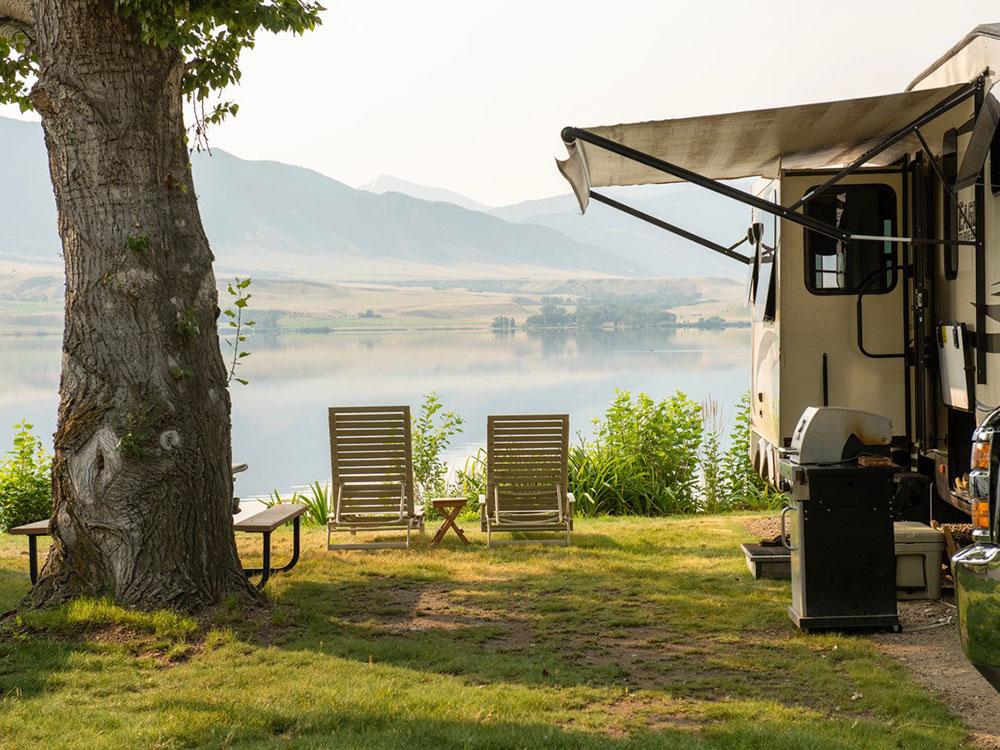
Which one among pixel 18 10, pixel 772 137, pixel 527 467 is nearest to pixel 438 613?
pixel 527 467

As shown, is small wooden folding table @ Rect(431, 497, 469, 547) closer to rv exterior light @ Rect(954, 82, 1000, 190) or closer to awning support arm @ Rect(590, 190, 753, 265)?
awning support arm @ Rect(590, 190, 753, 265)

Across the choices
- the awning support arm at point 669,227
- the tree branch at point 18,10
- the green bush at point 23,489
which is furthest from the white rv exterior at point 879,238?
the green bush at point 23,489

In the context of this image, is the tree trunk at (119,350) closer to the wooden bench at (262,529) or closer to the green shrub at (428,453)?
the wooden bench at (262,529)

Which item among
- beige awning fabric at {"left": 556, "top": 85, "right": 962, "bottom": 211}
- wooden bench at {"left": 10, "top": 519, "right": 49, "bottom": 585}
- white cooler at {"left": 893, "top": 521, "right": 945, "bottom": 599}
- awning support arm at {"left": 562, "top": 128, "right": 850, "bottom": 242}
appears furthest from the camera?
wooden bench at {"left": 10, "top": 519, "right": 49, "bottom": 585}

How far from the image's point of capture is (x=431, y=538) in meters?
8.88

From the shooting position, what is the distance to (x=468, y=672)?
4.95 m

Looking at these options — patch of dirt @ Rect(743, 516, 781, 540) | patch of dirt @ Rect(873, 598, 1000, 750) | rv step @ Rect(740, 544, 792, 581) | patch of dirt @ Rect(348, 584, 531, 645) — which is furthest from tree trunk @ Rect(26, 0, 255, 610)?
patch of dirt @ Rect(743, 516, 781, 540)

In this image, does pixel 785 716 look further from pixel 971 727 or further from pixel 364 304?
pixel 364 304

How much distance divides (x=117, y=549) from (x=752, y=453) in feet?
15.3

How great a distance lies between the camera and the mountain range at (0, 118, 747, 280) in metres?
155

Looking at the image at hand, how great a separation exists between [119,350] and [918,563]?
4.37 meters

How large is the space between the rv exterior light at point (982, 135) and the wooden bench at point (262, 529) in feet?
13.7

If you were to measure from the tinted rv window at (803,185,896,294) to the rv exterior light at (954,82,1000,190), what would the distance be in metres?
1.01

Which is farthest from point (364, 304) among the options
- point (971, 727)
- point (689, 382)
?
point (971, 727)
